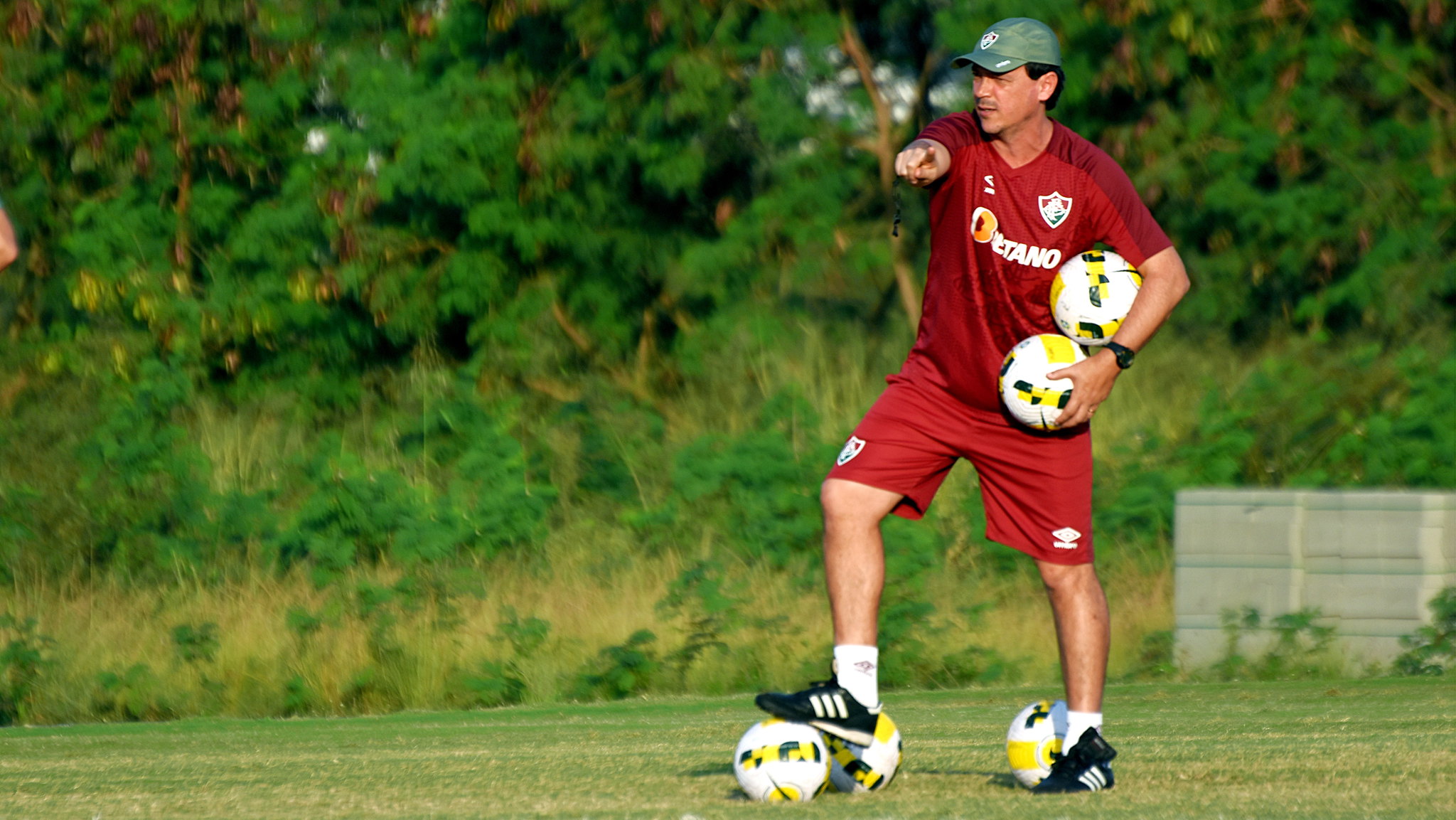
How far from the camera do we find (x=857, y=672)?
17.0 ft

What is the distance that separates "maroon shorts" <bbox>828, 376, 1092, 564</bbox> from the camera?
17.5 ft

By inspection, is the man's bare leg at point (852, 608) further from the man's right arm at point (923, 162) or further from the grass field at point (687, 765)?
the man's right arm at point (923, 162)

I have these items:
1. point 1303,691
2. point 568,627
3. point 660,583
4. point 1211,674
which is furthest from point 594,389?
point 1303,691

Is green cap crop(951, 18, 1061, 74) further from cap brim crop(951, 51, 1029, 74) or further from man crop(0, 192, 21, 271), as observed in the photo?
man crop(0, 192, 21, 271)

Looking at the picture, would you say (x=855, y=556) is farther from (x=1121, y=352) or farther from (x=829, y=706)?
(x=1121, y=352)

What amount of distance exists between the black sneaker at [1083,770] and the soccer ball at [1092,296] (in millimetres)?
1188

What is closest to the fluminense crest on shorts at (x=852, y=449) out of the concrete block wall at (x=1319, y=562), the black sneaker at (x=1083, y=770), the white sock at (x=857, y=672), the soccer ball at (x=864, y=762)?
the white sock at (x=857, y=672)

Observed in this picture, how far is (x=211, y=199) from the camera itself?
1766 centimetres

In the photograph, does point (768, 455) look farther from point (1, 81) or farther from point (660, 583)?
point (1, 81)

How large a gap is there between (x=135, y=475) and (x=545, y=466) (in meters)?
3.34

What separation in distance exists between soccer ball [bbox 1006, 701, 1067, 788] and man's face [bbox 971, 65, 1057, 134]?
5.79 feet

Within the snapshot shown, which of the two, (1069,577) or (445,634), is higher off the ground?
(1069,577)

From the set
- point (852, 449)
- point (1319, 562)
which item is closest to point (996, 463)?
point (852, 449)

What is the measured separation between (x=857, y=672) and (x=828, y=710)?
0.19 m
